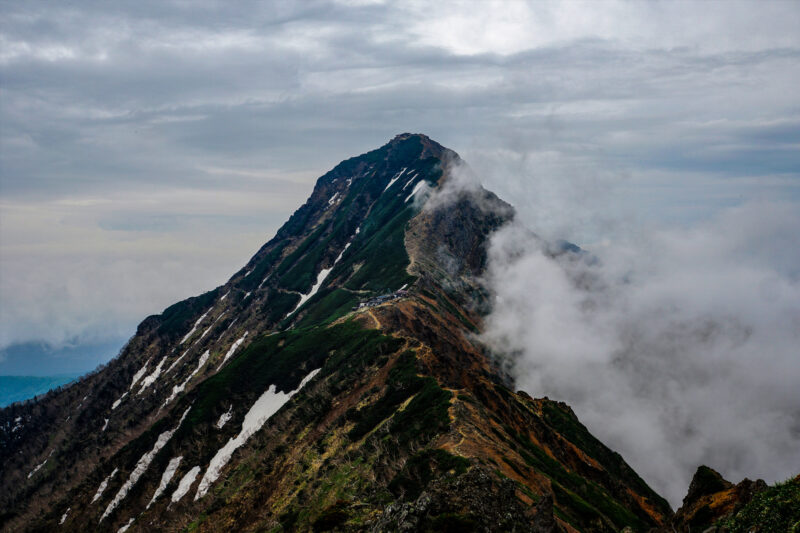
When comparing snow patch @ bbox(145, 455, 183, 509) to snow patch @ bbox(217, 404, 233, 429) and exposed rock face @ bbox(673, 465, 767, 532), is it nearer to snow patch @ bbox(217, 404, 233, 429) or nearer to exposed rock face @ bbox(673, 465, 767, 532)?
snow patch @ bbox(217, 404, 233, 429)

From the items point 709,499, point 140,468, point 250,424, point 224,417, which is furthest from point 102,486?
point 709,499

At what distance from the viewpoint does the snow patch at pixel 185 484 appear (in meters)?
97.0

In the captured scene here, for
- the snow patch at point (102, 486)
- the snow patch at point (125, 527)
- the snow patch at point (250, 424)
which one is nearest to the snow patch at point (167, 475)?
the snow patch at point (125, 527)

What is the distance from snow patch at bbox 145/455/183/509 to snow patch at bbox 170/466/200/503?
13.3 feet

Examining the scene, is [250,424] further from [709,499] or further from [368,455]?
[709,499]

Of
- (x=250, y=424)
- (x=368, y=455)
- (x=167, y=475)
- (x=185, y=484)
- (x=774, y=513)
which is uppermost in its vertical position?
(x=774, y=513)

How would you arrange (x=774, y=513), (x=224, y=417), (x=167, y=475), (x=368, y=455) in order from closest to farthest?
(x=774, y=513), (x=368, y=455), (x=167, y=475), (x=224, y=417)

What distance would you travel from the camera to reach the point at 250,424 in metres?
112

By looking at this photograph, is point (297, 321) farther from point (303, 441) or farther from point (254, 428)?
point (303, 441)

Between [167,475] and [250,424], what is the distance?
1988 cm

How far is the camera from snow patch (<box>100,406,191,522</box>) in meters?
106

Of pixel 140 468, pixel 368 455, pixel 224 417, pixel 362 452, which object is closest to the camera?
pixel 368 455

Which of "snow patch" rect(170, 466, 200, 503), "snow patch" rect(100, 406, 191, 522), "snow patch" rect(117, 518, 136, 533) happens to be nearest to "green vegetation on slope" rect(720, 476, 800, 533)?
"snow patch" rect(170, 466, 200, 503)

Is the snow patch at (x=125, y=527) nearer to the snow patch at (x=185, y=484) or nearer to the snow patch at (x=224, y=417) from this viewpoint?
the snow patch at (x=185, y=484)
